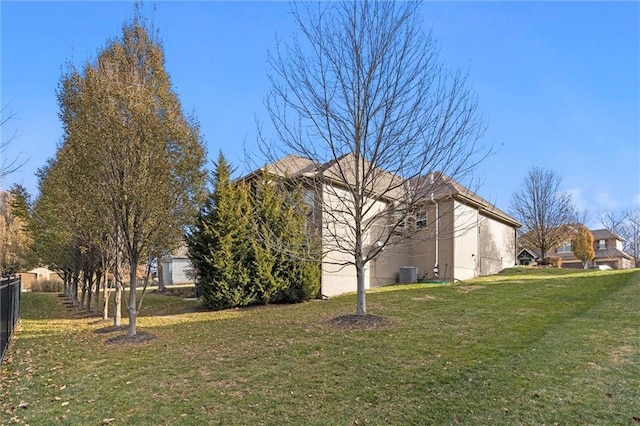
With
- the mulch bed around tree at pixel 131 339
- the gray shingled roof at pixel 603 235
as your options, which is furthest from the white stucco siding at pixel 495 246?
the gray shingled roof at pixel 603 235

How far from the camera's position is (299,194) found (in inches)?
497

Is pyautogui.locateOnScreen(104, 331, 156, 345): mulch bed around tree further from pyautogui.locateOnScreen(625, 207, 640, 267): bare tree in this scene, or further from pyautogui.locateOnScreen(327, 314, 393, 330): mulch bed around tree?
pyautogui.locateOnScreen(625, 207, 640, 267): bare tree

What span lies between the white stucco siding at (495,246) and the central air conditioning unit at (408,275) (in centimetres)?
462

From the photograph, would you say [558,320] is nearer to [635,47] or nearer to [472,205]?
[635,47]

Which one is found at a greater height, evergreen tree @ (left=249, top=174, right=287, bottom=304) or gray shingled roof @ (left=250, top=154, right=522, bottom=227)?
gray shingled roof @ (left=250, top=154, right=522, bottom=227)

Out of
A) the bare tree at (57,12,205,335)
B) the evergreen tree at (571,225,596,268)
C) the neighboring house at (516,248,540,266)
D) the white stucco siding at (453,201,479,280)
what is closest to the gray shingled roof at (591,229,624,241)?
the evergreen tree at (571,225,596,268)

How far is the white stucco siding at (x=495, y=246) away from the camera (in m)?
22.2

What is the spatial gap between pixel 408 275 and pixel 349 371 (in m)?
12.7

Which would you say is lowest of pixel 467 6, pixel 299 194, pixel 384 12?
pixel 299 194

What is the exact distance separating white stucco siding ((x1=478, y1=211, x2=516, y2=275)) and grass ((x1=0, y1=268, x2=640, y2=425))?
10.8 m

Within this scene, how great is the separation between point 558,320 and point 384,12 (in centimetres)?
827

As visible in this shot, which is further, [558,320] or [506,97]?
[506,97]

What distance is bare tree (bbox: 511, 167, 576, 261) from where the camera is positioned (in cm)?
3058

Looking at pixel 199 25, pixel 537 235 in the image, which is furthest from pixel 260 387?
pixel 537 235
